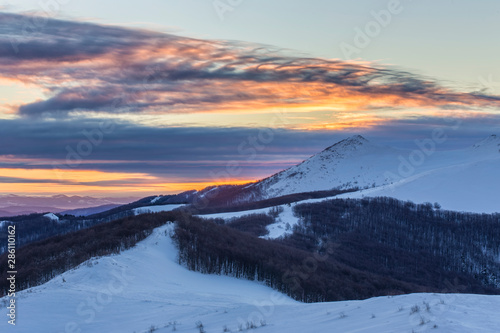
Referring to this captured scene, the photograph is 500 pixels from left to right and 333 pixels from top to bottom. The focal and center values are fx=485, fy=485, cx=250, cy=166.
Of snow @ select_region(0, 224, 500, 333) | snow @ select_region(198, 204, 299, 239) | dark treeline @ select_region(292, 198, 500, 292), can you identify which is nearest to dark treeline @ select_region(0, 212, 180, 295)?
snow @ select_region(0, 224, 500, 333)

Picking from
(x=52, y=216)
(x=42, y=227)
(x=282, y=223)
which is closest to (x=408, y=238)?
(x=282, y=223)

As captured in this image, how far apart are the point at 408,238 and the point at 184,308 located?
69.9 m

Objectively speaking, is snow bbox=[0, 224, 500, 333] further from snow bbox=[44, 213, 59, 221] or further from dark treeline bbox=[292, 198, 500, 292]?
snow bbox=[44, 213, 59, 221]

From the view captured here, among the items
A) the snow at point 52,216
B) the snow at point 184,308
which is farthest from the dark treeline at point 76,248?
the snow at point 52,216

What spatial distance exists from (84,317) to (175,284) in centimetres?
810

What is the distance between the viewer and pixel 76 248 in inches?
1284

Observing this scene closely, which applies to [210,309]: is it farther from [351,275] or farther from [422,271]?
[422,271]

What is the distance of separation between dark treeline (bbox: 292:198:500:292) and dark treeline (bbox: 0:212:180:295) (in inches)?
1120

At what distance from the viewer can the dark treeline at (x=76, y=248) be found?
91.1 ft

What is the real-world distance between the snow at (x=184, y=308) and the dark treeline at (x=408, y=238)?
124 ft

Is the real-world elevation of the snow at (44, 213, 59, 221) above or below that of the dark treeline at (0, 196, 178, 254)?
above

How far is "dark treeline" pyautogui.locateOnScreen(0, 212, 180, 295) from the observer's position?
2777 centimetres

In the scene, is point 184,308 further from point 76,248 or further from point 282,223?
point 282,223

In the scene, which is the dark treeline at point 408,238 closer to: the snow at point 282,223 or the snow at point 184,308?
the snow at point 282,223
